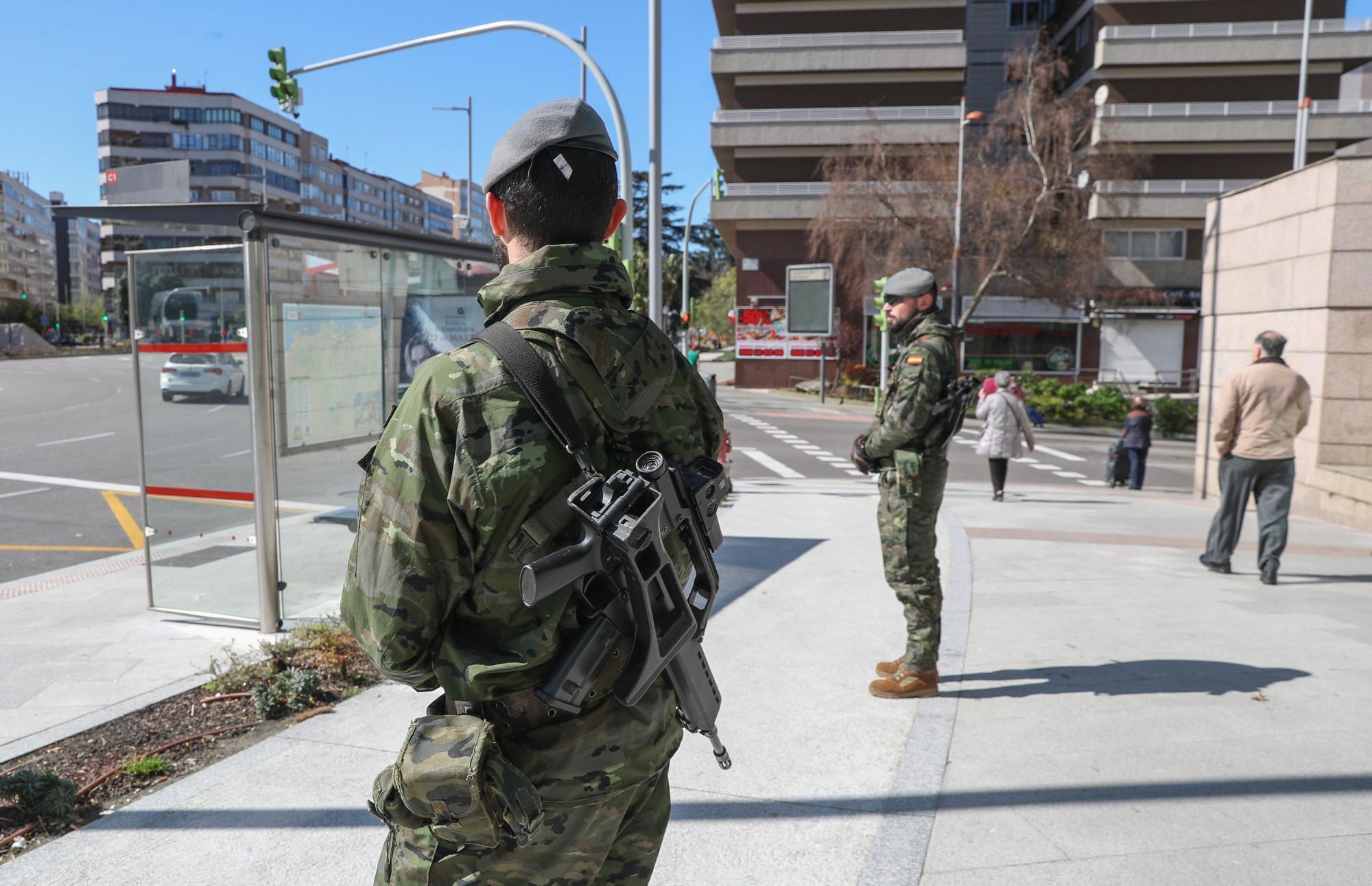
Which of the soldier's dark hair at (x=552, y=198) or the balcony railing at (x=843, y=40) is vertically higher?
the balcony railing at (x=843, y=40)

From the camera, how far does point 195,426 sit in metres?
6.05

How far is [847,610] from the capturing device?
616 cm

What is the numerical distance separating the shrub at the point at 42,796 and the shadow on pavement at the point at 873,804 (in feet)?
0.42

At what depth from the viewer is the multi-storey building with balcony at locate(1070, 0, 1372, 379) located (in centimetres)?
3912

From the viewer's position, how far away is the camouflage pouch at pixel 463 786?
158 cm

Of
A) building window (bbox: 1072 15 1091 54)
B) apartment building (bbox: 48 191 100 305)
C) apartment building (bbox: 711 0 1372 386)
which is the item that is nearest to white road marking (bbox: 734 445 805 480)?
apartment building (bbox: 711 0 1372 386)

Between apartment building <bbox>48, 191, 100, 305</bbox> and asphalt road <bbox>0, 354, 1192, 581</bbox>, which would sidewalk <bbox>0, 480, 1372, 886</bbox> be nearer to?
asphalt road <bbox>0, 354, 1192, 581</bbox>

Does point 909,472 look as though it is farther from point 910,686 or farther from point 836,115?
point 836,115

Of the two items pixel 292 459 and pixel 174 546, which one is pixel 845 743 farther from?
pixel 174 546

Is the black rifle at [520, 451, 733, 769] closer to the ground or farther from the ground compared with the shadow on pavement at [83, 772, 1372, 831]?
farther from the ground

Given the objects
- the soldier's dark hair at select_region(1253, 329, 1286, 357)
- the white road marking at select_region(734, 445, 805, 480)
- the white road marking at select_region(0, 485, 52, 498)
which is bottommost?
the white road marking at select_region(734, 445, 805, 480)

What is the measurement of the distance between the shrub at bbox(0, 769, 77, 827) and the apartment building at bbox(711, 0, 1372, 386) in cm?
3697

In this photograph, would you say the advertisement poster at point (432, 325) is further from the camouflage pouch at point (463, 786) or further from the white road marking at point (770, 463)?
the white road marking at point (770, 463)

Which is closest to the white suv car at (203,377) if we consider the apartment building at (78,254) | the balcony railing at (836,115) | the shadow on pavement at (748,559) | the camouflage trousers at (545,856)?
the shadow on pavement at (748,559)
